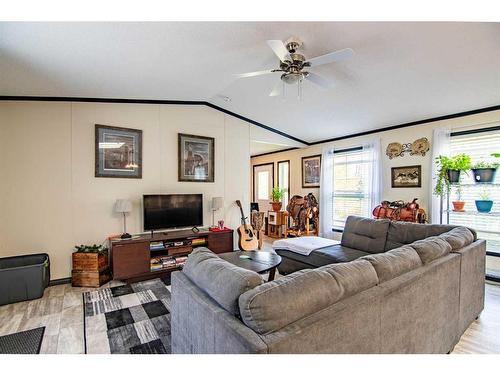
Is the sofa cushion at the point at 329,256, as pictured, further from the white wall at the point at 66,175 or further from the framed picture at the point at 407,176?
the white wall at the point at 66,175

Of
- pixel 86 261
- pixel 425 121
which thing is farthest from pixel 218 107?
pixel 425 121

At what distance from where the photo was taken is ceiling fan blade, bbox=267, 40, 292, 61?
81.2 inches

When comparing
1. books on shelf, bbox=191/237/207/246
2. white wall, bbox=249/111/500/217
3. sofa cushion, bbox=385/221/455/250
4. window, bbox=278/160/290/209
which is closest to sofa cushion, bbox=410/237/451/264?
sofa cushion, bbox=385/221/455/250

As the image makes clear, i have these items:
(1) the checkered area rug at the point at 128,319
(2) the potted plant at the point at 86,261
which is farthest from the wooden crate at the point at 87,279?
(1) the checkered area rug at the point at 128,319

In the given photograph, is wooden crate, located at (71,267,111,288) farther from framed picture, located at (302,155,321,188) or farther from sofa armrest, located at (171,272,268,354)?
framed picture, located at (302,155,321,188)

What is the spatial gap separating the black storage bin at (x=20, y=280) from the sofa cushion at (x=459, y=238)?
4.16m

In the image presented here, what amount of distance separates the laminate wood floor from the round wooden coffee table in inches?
58.9

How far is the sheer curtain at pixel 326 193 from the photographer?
5.66 m

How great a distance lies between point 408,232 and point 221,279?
273 cm

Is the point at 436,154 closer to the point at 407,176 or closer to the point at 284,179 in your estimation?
the point at 407,176

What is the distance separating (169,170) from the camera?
4273 millimetres
